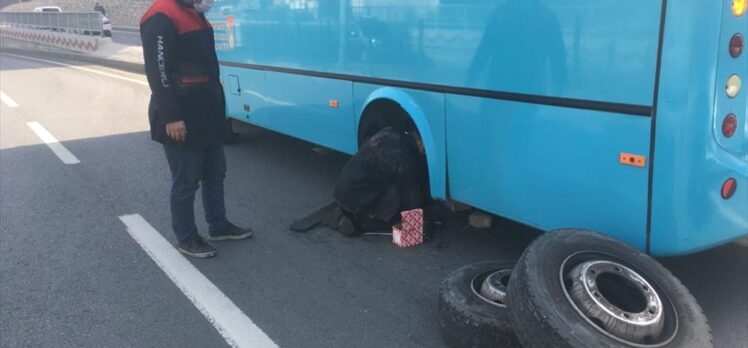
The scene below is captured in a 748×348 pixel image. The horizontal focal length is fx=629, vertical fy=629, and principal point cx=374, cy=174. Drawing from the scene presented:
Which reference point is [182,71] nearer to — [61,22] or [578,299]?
[578,299]

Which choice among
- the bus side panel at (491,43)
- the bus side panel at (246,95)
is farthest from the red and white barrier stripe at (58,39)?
the bus side panel at (491,43)

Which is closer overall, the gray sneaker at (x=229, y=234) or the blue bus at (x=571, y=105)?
the blue bus at (x=571, y=105)

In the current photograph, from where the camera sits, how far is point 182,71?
4363mm

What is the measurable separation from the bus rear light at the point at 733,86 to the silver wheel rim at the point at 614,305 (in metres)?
0.98

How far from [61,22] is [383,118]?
2431 centimetres

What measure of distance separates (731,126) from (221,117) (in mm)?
3303

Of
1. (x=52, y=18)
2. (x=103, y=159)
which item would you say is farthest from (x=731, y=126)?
(x=52, y=18)

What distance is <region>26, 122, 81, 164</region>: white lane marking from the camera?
7958 millimetres

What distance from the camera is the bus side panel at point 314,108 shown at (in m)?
5.47

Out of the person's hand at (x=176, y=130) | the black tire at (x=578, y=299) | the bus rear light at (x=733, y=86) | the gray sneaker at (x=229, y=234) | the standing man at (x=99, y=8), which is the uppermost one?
the standing man at (x=99, y=8)

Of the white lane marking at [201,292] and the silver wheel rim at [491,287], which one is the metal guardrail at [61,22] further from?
the silver wheel rim at [491,287]

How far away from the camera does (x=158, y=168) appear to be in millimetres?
7359

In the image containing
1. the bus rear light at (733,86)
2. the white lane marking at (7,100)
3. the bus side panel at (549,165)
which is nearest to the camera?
the bus rear light at (733,86)

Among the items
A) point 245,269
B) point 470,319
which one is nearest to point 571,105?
point 470,319
